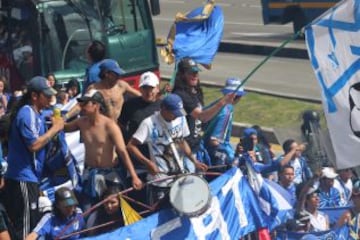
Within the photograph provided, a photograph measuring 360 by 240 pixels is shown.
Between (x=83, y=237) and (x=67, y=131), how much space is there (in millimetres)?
1293

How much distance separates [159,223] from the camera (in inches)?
351

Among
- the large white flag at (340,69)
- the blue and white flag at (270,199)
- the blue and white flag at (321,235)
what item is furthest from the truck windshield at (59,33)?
the large white flag at (340,69)

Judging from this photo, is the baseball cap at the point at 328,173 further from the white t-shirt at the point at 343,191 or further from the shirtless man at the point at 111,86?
the shirtless man at the point at 111,86

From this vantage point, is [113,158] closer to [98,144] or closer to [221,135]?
[98,144]

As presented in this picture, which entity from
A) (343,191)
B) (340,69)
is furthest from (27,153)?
(343,191)

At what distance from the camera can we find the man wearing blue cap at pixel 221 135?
435 inches

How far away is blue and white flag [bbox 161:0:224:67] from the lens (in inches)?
503

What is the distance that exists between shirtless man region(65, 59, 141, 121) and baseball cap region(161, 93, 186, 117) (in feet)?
2.98

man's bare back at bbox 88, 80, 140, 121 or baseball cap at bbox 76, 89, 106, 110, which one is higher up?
baseball cap at bbox 76, 89, 106, 110

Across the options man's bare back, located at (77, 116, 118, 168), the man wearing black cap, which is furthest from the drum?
the man wearing black cap

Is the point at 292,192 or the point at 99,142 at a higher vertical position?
the point at 99,142

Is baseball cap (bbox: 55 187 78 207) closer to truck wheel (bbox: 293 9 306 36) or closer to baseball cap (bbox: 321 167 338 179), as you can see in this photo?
baseball cap (bbox: 321 167 338 179)

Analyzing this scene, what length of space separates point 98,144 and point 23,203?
80 cm

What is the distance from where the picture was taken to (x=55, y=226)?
8.97 metres
